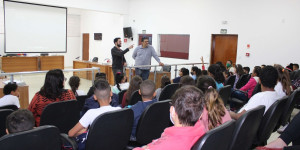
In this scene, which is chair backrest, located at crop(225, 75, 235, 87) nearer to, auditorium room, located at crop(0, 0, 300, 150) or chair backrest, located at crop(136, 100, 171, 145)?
auditorium room, located at crop(0, 0, 300, 150)

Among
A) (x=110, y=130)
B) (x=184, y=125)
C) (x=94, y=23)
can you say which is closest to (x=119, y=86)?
(x=110, y=130)

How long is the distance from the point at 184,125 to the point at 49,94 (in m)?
1.80

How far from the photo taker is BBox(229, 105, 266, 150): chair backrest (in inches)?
71.1

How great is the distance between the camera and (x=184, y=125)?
4.40 feet

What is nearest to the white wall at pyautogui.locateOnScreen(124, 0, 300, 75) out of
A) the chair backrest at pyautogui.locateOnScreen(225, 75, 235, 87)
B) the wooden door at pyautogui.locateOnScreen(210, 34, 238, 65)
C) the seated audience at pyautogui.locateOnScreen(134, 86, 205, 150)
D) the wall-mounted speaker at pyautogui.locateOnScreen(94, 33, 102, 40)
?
the wooden door at pyautogui.locateOnScreen(210, 34, 238, 65)

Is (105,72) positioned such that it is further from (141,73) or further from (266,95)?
(266,95)

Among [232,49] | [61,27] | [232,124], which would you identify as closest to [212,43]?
[232,49]

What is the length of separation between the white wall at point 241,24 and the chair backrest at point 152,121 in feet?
19.0

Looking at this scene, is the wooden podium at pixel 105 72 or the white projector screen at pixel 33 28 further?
the white projector screen at pixel 33 28

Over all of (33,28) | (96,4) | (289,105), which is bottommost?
(289,105)

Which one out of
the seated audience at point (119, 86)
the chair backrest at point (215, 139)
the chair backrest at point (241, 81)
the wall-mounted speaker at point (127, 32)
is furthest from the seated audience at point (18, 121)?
the wall-mounted speaker at point (127, 32)

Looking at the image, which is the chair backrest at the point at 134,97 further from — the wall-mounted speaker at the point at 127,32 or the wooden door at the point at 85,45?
the wooden door at the point at 85,45

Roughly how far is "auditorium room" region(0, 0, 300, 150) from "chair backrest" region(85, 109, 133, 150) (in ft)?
0.03

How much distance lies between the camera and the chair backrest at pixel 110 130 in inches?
74.4
